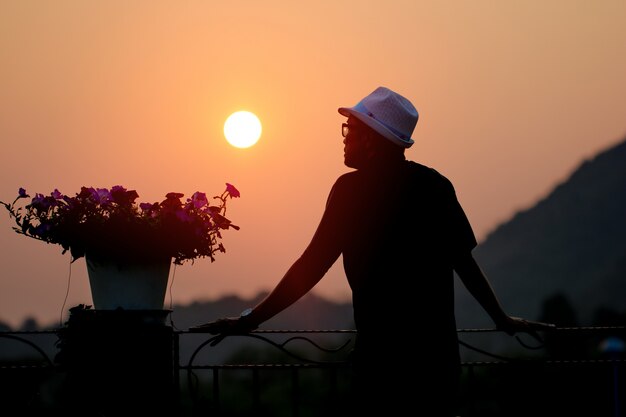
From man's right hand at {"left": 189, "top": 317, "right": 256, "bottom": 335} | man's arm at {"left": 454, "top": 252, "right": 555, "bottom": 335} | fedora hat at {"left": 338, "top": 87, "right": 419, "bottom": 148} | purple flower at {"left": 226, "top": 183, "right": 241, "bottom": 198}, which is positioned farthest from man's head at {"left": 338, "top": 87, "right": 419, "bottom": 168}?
purple flower at {"left": 226, "top": 183, "right": 241, "bottom": 198}

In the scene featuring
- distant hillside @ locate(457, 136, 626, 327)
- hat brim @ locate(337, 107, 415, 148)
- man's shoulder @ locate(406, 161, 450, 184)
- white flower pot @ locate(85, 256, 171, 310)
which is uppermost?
distant hillside @ locate(457, 136, 626, 327)

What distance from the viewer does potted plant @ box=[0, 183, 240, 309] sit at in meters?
4.41

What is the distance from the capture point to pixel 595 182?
4796 inches

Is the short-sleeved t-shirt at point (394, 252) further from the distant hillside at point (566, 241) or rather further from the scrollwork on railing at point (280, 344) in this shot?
the distant hillside at point (566, 241)

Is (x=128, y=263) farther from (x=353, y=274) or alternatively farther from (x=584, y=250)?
(x=584, y=250)

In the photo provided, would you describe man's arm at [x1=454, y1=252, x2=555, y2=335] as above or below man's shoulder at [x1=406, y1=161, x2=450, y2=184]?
below

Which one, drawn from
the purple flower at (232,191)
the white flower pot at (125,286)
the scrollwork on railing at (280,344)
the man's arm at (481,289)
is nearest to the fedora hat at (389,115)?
the man's arm at (481,289)

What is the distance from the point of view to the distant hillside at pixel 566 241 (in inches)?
4373

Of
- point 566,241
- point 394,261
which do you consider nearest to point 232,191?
point 394,261

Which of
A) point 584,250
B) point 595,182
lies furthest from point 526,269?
point 595,182

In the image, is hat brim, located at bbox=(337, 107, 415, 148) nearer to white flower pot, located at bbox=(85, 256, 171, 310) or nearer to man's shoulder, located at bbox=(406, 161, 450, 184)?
man's shoulder, located at bbox=(406, 161, 450, 184)

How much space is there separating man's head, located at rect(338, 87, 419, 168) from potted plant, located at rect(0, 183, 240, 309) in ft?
4.21

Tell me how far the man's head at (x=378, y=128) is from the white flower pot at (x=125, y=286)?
1369mm

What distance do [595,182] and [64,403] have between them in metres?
123
